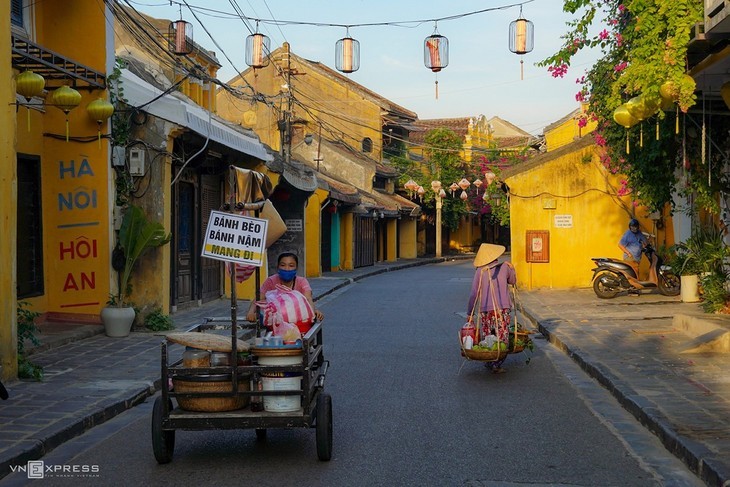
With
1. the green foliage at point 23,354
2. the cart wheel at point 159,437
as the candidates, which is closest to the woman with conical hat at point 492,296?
the cart wheel at point 159,437

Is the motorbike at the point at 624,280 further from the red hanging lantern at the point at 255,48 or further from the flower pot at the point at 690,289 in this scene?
A: the red hanging lantern at the point at 255,48

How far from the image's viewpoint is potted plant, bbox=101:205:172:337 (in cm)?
1339

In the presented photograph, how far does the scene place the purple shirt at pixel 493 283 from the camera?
35.5 ft

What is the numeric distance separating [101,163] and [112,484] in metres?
8.71

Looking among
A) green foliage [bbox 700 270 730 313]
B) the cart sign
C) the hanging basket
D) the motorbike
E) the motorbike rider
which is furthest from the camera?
the motorbike rider

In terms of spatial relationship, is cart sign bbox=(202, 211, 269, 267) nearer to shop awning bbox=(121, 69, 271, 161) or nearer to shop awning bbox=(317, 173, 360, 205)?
shop awning bbox=(121, 69, 271, 161)

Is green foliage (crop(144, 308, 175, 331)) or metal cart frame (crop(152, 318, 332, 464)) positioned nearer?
metal cart frame (crop(152, 318, 332, 464))

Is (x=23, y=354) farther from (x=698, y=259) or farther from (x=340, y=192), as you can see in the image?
(x=340, y=192)

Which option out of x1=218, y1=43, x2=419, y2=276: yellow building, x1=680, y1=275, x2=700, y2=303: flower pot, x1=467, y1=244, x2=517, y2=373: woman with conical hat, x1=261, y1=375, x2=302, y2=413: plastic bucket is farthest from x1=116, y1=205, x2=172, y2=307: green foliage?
x1=218, y1=43, x2=419, y2=276: yellow building

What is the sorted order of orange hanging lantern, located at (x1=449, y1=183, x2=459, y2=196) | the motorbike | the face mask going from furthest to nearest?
orange hanging lantern, located at (x1=449, y1=183, x2=459, y2=196) → the motorbike → the face mask

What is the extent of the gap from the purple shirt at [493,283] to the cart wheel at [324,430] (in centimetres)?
479

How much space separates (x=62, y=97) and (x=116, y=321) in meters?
3.64

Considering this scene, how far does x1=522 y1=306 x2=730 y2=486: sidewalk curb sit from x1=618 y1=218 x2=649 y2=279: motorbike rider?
31.0 feet

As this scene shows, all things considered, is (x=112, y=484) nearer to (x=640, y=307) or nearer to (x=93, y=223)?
(x=93, y=223)
